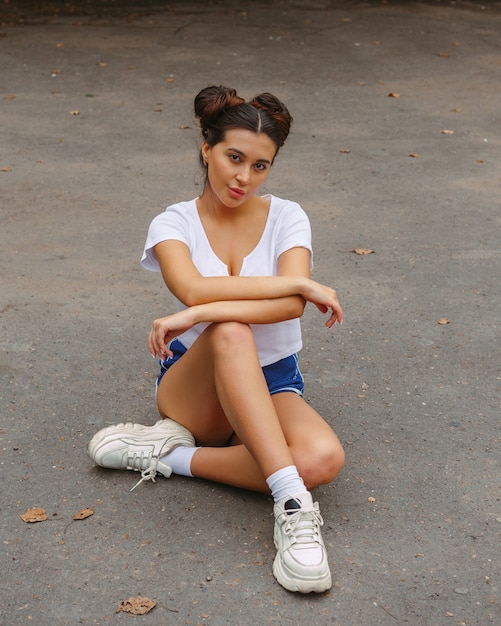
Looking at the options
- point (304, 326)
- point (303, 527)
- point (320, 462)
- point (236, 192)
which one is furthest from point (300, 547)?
point (304, 326)

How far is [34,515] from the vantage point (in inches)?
134

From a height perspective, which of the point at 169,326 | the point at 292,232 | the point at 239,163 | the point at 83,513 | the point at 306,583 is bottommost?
the point at 83,513

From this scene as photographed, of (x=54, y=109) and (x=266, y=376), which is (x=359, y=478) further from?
(x=54, y=109)

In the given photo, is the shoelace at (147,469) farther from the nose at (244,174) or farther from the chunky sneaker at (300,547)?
the nose at (244,174)

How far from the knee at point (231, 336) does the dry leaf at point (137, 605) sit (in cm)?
83

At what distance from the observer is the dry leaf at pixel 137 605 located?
2918 mm

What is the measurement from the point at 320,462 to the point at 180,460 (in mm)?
540

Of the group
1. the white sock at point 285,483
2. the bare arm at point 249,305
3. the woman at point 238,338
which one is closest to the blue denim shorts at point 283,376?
the woman at point 238,338

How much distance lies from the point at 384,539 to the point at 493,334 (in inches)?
75.1

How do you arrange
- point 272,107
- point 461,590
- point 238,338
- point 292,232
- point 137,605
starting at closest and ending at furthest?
point 137,605 → point 461,590 → point 238,338 → point 272,107 → point 292,232

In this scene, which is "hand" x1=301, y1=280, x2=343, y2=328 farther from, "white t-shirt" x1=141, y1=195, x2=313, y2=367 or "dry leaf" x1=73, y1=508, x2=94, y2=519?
"dry leaf" x1=73, y1=508, x2=94, y2=519

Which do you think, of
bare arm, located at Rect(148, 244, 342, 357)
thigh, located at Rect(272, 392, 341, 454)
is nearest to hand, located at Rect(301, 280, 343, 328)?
bare arm, located at Rect(148, 244, 342, 357)

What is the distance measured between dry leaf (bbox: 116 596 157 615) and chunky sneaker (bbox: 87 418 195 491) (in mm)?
664

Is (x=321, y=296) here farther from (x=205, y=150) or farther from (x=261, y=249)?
(x=205, y=150)
